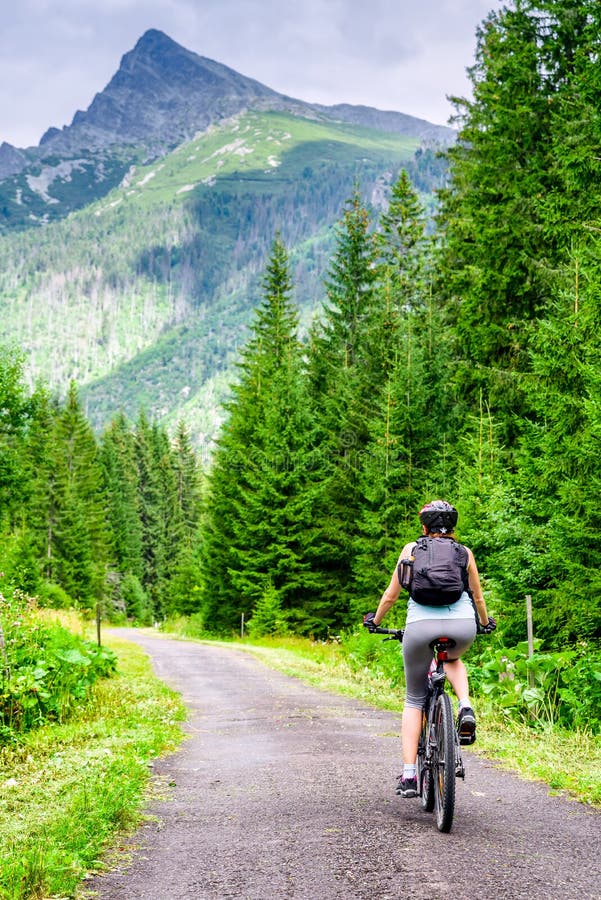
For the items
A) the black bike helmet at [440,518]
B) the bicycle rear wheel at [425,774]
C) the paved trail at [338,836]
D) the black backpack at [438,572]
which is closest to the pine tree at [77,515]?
the paved trail at [338,836]

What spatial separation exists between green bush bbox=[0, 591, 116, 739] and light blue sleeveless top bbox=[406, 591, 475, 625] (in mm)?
5592

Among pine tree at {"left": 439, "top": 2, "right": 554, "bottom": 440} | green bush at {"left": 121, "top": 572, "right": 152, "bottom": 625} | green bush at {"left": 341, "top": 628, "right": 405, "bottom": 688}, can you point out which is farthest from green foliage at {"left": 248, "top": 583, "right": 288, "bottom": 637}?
green bush at {"left": 121, "top": 572, "right": 152, "bottom": 625}

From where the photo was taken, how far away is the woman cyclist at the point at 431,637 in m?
5.48

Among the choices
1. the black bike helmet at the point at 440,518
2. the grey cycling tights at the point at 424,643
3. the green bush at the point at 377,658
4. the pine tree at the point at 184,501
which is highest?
the black bike helmet at the point at 440,518

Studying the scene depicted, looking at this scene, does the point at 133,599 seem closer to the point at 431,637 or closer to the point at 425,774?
the point at 425,774

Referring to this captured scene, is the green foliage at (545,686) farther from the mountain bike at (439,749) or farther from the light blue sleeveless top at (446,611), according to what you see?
the light blue sleeveless top at (446,611)

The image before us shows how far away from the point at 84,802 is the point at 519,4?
2123 cm

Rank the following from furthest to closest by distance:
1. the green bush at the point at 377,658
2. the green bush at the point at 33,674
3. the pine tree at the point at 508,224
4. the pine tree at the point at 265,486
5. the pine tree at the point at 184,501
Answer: the pine tree at the point at 184,501 < the pine tree at the point at 265,486 < the pine tree at the point at 508,224 < the green bush at the point at 377,658 < the green bush at the point at 33,674

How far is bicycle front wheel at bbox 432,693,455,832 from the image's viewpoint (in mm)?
5090

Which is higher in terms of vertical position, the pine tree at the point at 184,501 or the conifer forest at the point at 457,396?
the conifer forest at the point at 457,396

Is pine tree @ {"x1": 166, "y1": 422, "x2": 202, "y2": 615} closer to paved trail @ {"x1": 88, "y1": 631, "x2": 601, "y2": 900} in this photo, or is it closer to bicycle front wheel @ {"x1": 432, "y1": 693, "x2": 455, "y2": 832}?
paved trail @ {"x1": 88, "y1": 631, "x2": 601, "y2": 900}

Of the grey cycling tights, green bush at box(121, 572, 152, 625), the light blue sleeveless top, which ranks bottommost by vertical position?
green bush at box(121, 572, 152, 625)

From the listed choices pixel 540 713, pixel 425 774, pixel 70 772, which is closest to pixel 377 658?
pixel 540 713

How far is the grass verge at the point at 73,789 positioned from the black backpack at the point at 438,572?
262 cm
